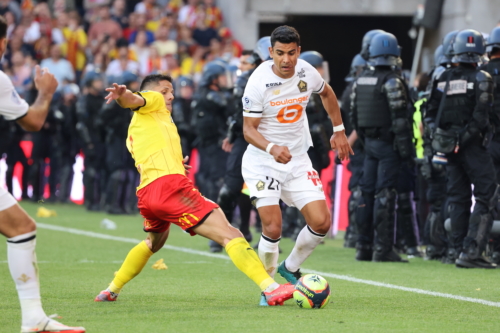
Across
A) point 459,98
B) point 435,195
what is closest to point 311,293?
point 459,98

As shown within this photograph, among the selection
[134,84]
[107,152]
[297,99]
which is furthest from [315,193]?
[107,152]

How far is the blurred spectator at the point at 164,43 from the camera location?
2266cm

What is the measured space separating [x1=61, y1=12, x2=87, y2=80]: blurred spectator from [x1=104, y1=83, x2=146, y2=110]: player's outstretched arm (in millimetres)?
16299

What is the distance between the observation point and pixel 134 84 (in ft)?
54.4

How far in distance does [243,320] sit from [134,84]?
10.6m

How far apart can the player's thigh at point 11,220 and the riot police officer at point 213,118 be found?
8803mm

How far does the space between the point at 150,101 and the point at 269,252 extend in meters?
1.50

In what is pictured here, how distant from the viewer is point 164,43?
2278 centimetres

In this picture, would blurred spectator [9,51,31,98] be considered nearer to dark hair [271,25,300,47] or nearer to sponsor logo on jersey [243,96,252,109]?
sponsor logo on jersey [243,96,252,109]

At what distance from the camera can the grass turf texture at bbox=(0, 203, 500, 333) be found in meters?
6.30

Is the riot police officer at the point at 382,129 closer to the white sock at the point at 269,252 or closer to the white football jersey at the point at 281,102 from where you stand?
the white football jersey at the point at 281,102

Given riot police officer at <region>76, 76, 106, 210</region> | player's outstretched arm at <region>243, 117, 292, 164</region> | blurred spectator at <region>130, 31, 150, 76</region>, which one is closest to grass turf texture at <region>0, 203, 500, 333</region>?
player's outstretched arm at <region>243, 117, 292, 164</region>

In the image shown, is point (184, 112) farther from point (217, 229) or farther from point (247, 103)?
point (217, 229)

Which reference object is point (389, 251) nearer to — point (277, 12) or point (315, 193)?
point (315, 193)
